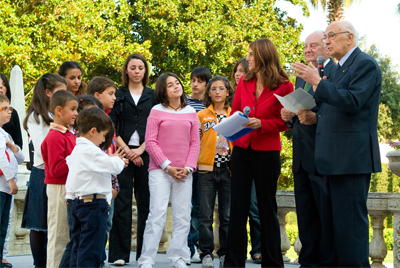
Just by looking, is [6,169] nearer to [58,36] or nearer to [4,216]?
[4,216]

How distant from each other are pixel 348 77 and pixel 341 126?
1.34ft

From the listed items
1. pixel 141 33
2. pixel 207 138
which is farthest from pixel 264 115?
pixel 141 33

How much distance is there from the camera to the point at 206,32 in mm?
16531

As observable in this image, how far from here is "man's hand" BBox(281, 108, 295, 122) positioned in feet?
14.4

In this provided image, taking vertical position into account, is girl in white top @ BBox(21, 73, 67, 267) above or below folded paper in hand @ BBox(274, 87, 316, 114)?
below

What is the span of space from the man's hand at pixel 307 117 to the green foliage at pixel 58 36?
1124cm

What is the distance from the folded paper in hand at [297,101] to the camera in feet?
13.1

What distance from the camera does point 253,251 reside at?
5527 mm

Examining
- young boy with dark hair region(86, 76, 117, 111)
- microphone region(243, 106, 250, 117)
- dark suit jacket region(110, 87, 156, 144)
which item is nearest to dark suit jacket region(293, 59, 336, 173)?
microphone region(243, 106, 250, 117)

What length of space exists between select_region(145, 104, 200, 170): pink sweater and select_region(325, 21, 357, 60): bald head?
5.70 ft

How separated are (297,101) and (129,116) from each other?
6.83 feet

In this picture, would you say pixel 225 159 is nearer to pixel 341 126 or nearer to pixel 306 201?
pixel 306 201

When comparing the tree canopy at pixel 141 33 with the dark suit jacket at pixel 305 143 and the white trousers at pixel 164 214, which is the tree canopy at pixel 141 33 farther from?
the dark suit jacket at pixel 305 143

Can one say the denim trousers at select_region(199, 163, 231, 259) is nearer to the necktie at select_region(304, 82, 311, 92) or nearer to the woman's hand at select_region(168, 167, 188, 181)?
the woman's hand at select_region(168, 167, 188, 181)
